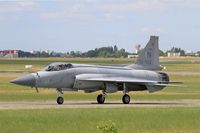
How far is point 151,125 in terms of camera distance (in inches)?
922

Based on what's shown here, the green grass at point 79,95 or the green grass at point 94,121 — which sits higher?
the green grass at point 94,121

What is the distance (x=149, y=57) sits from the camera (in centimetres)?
4234

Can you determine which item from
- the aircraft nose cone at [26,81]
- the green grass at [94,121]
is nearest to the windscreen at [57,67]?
the aircraft nose cone at [26,81]

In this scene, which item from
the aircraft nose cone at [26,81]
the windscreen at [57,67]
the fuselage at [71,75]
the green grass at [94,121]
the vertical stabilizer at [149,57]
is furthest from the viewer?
the vertical stabilizer at [149,57]

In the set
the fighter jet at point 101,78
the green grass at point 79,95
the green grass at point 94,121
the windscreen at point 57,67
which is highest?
the windscreen at point 57,67

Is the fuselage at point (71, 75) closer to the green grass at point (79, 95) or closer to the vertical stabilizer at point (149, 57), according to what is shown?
the vertical stabilizer at point (149, 57)

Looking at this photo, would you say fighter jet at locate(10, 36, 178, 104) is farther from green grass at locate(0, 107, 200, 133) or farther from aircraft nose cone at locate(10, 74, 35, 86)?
green grass at locate(0, 107, 200, 133)

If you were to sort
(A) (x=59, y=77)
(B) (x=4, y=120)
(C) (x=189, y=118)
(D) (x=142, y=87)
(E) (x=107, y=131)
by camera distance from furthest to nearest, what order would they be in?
(D) (x=142, y=87)
(A) (x=59, y=77)
(C) (x=189, y=118)
(B) (x=4, y=120)
(E) (x=107, y=131)

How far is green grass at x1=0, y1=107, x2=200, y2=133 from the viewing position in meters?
22.0

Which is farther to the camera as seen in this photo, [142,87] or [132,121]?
[142,87]

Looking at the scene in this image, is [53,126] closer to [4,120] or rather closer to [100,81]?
[4,120]

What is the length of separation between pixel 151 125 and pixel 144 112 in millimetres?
4986

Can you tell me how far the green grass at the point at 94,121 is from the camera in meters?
22.0

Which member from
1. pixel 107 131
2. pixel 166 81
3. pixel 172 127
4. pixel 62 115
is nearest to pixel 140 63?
pixel 166 81
